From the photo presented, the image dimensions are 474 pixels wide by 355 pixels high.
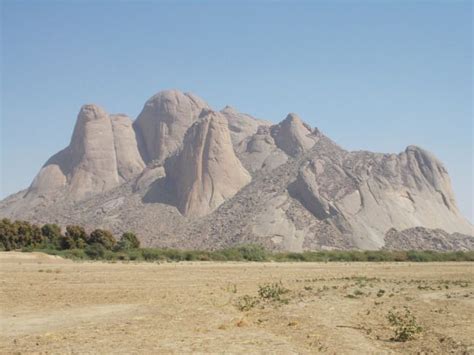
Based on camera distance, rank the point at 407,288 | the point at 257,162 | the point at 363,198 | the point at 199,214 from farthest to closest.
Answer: the point at 257,162 < the point at 199,214 < the point at 363,198 < the point at 407,288

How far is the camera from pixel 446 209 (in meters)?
141

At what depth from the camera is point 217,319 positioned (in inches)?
734

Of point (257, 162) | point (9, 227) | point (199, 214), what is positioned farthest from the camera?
point (257, 162)

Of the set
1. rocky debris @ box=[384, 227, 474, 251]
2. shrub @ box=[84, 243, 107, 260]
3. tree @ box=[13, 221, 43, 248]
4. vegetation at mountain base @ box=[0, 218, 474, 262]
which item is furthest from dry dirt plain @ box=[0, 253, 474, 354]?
rocky debris @ box=[384, 227, 474, 251]

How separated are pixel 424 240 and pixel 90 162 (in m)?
94.4

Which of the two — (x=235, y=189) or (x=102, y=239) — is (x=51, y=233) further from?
(x=235, y=189)

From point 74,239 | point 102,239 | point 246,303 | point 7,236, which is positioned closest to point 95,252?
point 102,239

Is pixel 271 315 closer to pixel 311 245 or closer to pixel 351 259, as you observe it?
pixel 351 259

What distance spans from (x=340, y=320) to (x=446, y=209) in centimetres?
13174

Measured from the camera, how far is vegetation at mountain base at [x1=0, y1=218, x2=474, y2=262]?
67.7 m

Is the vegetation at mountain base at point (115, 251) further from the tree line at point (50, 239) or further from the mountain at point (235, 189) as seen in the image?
the mountain at point (235, 189)

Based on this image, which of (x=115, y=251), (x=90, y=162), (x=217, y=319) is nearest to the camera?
(x=217, y=319)

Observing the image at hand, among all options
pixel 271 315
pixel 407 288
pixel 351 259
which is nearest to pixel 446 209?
pixel 351 259

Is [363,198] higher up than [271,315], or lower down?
higher up
